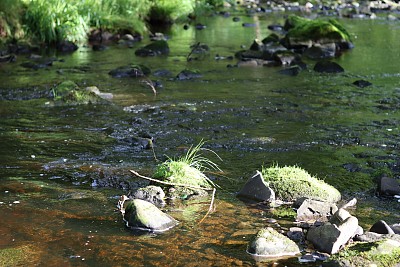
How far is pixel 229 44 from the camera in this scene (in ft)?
67.3

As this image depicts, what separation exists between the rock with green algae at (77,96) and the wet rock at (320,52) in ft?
24.1

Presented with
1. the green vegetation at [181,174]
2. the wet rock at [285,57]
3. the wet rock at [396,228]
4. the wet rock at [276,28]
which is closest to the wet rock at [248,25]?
the wet rock at [276,28]

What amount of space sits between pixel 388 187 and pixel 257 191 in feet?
4.73

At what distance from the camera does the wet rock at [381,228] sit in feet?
18.6

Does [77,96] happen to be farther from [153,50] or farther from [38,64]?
[153,50]

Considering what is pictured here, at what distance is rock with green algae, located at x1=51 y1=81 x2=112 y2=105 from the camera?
12.1m

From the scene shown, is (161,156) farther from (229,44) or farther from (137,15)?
(137,15)

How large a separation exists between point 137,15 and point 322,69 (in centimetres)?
1005

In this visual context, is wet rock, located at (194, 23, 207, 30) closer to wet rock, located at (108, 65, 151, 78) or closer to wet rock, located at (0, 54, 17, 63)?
wet rock, located at (0, 54, 17, 63)

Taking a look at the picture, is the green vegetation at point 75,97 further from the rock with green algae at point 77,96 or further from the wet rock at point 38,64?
the wet rock at point 38,64

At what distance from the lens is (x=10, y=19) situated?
1956 cm

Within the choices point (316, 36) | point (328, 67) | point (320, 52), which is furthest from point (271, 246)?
point (316, 36)

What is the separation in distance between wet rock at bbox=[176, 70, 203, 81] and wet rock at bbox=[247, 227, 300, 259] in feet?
30.5

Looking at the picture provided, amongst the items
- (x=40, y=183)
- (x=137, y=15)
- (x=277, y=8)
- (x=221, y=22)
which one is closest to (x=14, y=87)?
(x=40, y=183)
